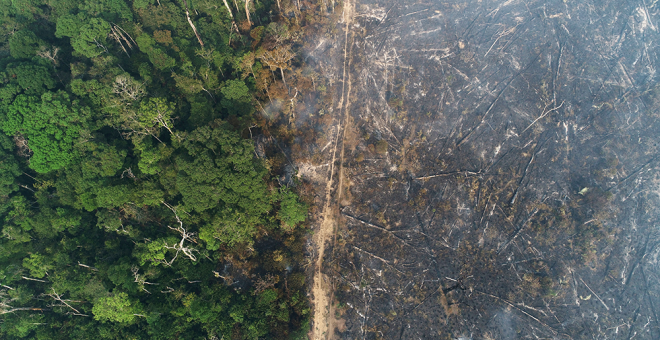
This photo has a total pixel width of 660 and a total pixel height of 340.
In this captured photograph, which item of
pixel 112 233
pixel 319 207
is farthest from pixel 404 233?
pixel 112 233

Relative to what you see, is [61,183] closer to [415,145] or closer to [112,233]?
[112,233]

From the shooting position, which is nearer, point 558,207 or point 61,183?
point 61,183

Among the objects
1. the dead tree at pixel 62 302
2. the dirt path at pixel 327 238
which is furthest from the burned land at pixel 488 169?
the dead tree at pixel 62 302

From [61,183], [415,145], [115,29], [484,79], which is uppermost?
[115,29]

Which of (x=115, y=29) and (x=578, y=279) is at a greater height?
(x=115, y=29)

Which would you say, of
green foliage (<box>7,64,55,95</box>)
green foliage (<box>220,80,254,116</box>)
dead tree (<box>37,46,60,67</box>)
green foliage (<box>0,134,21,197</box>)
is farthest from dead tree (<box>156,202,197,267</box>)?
dead tree (<box>37,46,60,67</box>)

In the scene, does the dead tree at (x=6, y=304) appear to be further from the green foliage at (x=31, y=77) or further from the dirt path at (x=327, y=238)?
the dirt path at (x=327, y=238)

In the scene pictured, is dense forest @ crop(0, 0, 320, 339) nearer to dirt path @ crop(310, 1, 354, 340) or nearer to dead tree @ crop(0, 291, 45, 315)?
dead tree @ crop(0, 291, 45, 315)
